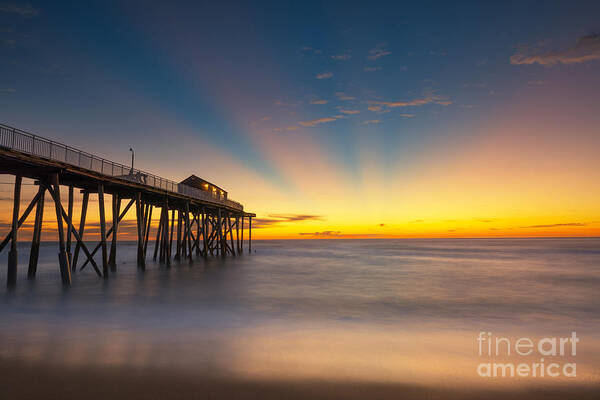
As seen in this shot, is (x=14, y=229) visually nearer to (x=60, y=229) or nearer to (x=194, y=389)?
(x=60, y=229)

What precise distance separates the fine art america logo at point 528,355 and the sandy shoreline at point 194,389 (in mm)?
611

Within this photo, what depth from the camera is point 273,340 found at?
312 inches

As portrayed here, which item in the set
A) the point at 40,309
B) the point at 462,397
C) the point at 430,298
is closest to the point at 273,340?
the point at 462,397

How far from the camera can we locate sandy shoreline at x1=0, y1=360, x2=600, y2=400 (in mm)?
4574

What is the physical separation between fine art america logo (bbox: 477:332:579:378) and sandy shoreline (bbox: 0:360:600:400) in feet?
2.00

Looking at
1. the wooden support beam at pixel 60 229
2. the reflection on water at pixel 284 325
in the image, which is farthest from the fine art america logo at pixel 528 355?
the wooden support beam at pixel 60 229

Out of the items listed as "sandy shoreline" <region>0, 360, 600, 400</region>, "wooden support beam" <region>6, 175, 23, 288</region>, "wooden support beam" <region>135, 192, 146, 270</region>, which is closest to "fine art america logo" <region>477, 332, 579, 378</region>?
"sandy shoreline" <region>0, 360, 600, 400</region>

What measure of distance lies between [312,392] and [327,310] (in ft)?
23.1

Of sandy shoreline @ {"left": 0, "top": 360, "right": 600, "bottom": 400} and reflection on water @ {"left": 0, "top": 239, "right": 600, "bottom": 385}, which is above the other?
sandy shoreline @ {"left": 0, "top": 360, "right": 600, "bottom": 400}

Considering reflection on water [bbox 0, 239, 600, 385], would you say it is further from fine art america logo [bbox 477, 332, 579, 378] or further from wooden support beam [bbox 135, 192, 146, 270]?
wooden support beam [bbox 135, 192, 146, 270]

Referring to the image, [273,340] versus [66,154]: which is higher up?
[66,154]

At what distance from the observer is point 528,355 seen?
6875mm

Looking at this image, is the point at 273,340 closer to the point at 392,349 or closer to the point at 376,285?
the point at 392,349

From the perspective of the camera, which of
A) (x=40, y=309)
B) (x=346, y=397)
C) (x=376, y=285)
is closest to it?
(x=346, y=397)
